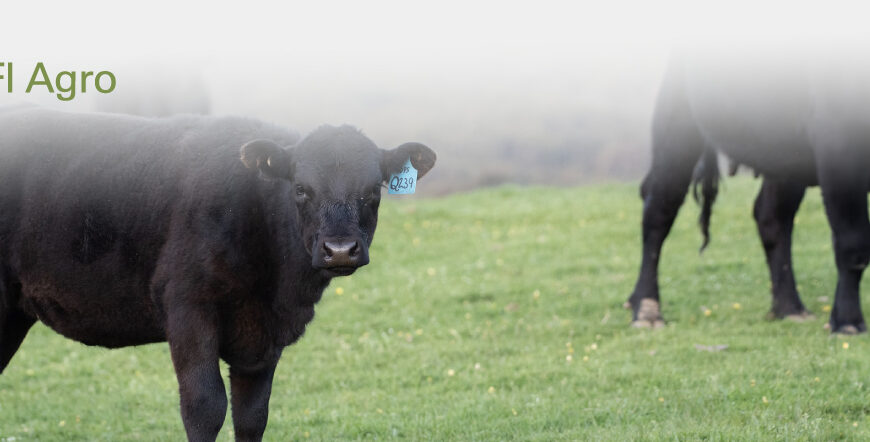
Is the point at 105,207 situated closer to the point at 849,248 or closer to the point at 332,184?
the point at 332,184

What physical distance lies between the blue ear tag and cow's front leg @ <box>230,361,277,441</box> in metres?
1.36

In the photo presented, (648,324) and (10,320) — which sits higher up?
(10,320)

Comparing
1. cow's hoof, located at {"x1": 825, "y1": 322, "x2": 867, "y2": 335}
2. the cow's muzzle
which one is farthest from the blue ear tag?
cow's hoof, located at {"x1": 825, "y1": 322, "x2": 867, "y2": 335}

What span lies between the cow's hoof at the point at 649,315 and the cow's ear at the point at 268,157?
606 centimetres

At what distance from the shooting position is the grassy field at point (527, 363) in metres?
7.30

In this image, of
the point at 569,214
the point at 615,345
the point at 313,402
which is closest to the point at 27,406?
the point at 313,402

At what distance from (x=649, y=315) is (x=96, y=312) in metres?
6.49

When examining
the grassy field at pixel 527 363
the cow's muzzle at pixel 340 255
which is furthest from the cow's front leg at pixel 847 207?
the cow's muzzle at pixel 340 255

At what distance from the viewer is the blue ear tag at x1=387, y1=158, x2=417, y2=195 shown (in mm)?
5887

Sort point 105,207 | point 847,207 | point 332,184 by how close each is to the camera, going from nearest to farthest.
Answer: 1. point 332,184
2. point 105,207
3. point 847,207

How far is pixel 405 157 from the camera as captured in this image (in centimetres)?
587

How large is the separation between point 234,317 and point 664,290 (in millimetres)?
7902

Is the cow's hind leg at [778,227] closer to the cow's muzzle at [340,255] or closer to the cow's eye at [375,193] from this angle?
the cow's eye at [375,193]

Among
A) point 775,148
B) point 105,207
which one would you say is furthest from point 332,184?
point 775,148
